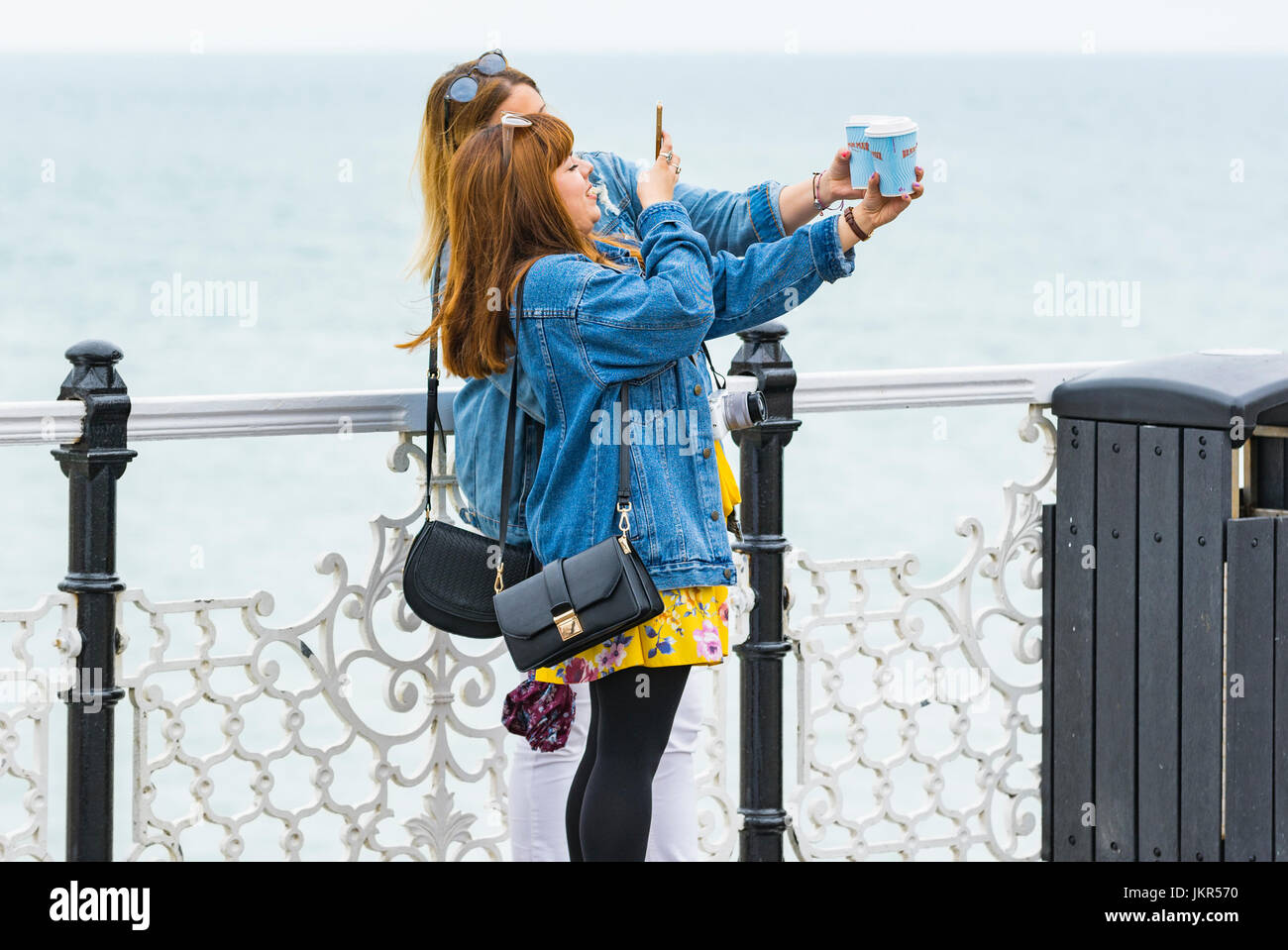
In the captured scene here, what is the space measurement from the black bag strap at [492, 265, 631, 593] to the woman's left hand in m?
0.64

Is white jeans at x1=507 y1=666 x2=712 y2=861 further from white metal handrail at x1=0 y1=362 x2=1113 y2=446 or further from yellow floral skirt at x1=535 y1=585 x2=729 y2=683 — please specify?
white metal handrail at x1=0 y1=362 x2=1113 y2=446

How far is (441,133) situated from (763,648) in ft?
4.52

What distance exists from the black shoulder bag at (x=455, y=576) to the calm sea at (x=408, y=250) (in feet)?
12.8

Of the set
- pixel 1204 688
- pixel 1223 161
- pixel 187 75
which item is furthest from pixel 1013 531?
pixel 187 75

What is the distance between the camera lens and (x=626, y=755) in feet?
10.0

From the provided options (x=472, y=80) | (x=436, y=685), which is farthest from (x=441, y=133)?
(x=436, y=685)

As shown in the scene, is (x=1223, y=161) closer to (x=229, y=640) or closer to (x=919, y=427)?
(x=919, y=427)

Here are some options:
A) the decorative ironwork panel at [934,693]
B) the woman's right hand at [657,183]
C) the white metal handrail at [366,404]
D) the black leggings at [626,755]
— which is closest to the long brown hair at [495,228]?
the woman's right hand at [657,183]

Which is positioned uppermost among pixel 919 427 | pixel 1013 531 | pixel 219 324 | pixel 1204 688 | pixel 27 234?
pixel 27 234

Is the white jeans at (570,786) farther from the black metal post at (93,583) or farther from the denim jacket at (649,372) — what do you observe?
the black metal post at (93,583)

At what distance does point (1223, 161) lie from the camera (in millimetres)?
45500

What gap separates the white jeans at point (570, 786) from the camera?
3230 mm

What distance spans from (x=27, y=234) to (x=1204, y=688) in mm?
34276

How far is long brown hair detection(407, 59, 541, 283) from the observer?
3.12 metres
